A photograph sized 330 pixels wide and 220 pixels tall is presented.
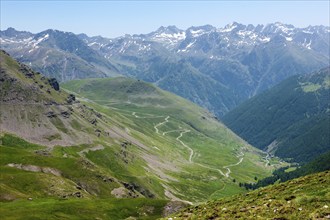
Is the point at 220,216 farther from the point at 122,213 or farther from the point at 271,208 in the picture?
the point at 122,213

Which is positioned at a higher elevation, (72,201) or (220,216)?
(220,216)

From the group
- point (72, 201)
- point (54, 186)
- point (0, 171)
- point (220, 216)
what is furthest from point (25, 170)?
point (220, 216)

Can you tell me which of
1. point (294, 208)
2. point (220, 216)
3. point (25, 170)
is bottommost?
point (25, 170)

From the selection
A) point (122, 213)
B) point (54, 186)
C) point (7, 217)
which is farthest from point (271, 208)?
point (54, 186)

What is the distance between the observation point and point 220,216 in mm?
45375

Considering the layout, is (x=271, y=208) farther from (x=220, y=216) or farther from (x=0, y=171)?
(x=0, y=171)

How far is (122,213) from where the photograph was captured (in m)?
145

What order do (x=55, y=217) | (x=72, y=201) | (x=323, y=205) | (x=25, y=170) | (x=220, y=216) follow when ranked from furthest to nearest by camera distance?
(x=25, y=170)
(x=72, y=201)
(x=55, y=217)
(x=220, y=216)
(x=323, y=205)

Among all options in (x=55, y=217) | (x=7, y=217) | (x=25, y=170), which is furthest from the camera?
(x=25, y=170)

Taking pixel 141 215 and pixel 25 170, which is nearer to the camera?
pixel 141 215

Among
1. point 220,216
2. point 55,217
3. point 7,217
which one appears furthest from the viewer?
point 55,217

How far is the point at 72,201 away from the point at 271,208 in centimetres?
11406

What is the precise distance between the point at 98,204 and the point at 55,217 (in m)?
23.4

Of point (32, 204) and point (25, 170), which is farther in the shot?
point (25, 170)
